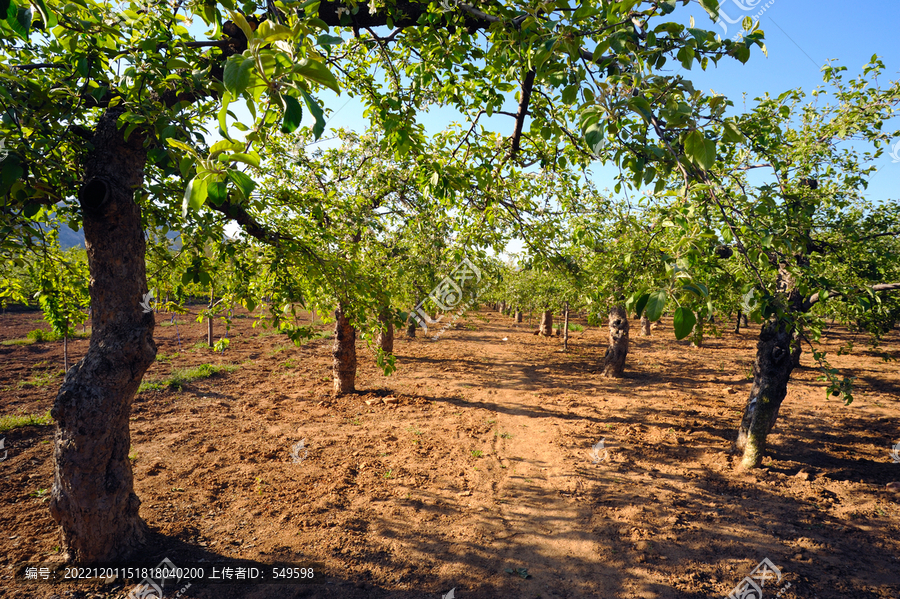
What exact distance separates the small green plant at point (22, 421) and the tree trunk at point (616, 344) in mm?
13938

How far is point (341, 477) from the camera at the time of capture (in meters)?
5.76

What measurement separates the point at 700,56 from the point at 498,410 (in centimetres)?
840

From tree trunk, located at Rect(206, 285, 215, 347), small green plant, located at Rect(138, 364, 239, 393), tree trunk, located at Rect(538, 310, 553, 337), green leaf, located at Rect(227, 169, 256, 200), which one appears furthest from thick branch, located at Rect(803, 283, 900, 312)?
tree trunk, located at Rect(538, 310, 553, 337)

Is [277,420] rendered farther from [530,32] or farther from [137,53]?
[530,32]

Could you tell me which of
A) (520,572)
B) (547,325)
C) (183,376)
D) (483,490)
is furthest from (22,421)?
(547,325)

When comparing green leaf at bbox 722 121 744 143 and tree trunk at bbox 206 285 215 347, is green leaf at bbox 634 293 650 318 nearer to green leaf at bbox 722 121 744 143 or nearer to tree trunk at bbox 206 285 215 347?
green leaf at bbox 722 121 744 143

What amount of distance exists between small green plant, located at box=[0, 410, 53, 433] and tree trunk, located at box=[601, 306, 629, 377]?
13938mm

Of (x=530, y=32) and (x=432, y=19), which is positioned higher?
(x=432, y=19)

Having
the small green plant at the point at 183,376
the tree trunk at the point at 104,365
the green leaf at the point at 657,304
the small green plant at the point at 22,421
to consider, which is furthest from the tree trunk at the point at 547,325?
the green leaf at the point at 657,304

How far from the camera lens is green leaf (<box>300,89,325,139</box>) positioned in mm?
946

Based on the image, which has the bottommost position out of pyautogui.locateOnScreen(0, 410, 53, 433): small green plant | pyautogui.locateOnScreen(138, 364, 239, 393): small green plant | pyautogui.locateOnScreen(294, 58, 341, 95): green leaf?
pyautogui.locateOnScreen(0, 410, 53, 433): small green plant

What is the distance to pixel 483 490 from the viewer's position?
5.68 metres

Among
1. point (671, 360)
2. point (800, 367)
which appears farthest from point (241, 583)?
point (800, 367)

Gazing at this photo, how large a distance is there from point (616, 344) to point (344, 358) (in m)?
8.93
